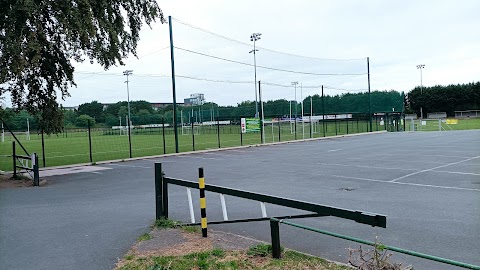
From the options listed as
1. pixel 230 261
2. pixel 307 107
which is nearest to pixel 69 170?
pixel 230 261

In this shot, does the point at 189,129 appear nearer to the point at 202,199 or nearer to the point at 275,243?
the point at 202,199

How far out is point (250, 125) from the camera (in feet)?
114

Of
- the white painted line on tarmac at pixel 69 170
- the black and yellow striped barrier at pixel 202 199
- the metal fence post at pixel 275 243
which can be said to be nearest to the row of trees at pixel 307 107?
the white painted line on tarmac at pixel 69 170

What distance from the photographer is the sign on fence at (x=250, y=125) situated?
→ 34.2 metres

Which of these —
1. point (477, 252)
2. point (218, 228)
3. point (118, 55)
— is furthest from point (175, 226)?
point (118, 55)

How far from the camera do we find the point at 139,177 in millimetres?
15625

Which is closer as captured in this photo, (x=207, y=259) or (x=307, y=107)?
(x=207, y=259)

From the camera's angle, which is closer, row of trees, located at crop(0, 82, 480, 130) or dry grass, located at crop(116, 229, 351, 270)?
dry grass, located at crop(116, 229, 351, 270)

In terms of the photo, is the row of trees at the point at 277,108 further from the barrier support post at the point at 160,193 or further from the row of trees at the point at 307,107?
the barrier support post at the point at 160,193

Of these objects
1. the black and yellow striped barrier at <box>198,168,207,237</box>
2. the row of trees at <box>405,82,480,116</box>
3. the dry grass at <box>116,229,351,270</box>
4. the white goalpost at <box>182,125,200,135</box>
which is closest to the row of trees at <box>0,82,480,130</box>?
the row of trees at <box>405,82,480,116</box>

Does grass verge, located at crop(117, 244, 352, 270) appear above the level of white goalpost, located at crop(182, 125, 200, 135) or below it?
below

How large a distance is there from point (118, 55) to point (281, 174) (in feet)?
27.4

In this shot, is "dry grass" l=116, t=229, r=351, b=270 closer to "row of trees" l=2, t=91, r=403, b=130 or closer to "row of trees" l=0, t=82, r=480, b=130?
"row of trees" l=0, t=82, r=480, b=130

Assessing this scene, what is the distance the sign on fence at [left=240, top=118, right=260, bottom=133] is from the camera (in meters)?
34.2
